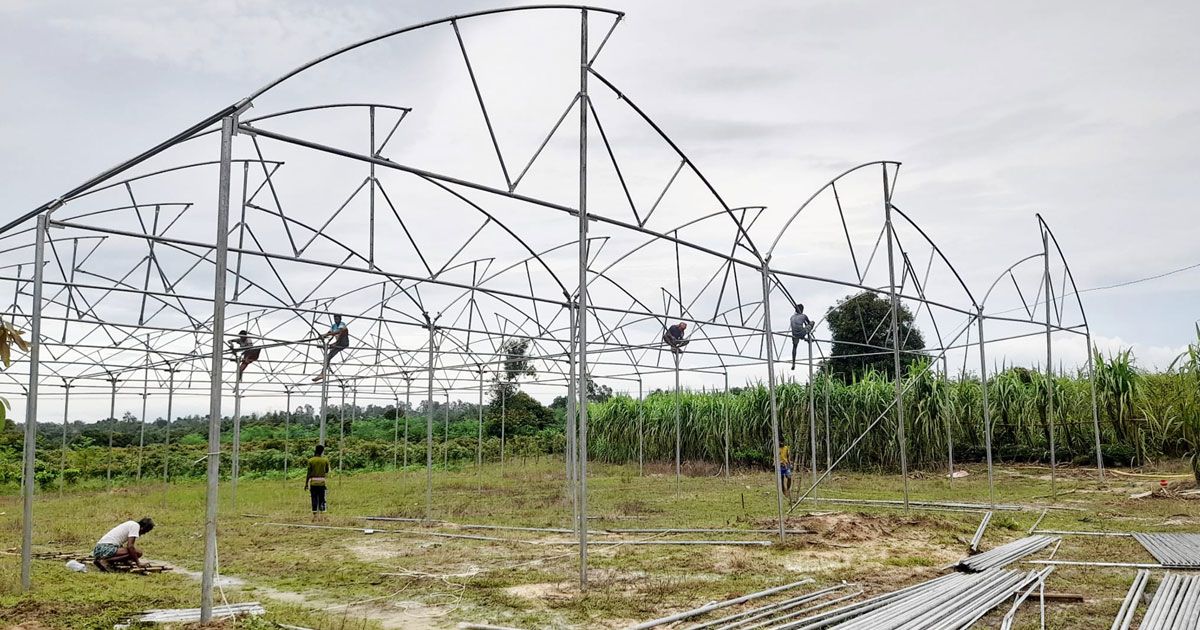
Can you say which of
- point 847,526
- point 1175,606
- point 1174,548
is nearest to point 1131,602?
point 1175,606

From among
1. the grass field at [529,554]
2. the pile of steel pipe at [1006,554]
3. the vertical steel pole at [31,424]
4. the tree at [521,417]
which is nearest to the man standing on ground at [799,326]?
the grass field at [529,554]

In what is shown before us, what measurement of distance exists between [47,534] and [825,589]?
52.1 ft

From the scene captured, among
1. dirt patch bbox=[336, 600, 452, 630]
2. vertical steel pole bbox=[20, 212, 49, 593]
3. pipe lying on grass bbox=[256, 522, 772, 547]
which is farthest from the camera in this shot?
pipe lying on grass bbox=[256, 522, 772, 547]

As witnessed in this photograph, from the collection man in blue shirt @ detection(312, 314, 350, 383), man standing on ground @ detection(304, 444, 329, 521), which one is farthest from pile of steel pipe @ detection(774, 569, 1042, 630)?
man standing on ground @ detection(304, 444, 329, 521)

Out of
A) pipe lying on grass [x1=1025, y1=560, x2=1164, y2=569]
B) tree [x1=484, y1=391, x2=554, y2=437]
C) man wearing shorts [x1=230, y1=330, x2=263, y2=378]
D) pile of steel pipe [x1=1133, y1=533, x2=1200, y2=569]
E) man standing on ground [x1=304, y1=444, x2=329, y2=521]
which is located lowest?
pipe lying on grass [x1=1025, y1=560, x2=1164, y2=569]

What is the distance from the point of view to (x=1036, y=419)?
31.8m

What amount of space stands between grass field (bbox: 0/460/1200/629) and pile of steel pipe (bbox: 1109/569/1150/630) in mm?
171

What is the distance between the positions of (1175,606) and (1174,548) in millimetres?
4537

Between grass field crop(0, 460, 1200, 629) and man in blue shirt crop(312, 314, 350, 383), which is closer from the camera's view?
grass field crop(0, 460, 1200, 629)

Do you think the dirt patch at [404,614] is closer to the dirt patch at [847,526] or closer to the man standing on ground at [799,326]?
the dirt patch at [847,526]

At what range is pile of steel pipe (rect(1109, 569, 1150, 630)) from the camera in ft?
29.1

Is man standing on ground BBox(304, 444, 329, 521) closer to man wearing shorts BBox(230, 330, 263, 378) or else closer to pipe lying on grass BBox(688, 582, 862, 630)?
man wearing shorts BBox(230, 330, 263, 378)

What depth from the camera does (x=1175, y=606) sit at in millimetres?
9352

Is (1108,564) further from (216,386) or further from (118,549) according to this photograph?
(118,549)
